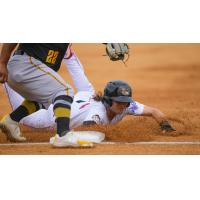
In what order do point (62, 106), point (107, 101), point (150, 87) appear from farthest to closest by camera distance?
point (150, 87), point (107, 101), point (62, 106)

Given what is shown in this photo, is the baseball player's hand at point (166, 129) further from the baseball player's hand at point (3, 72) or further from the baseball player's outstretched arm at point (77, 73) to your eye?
the baseball player's hand at point (3, 72)

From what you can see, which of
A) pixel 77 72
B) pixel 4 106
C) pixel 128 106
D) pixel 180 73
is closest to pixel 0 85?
pixel 4 106

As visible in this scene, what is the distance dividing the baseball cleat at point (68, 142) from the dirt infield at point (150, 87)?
0.37ft

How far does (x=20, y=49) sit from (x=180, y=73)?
3.84 feet

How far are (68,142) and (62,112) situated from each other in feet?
0.70

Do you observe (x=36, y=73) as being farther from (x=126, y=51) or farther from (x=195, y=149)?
(x=195, y=149)

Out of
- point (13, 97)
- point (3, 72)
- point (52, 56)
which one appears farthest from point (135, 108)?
point (3, 72)

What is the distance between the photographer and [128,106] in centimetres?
579

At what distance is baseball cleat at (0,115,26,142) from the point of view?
572 centimetres

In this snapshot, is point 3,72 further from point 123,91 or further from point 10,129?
point 123,91

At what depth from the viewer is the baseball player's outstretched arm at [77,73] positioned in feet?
18.9

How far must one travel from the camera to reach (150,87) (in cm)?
589

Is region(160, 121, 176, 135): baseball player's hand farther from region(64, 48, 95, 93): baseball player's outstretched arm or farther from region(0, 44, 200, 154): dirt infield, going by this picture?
region(64, 48, 95, 93): baseball player's outstretched arm

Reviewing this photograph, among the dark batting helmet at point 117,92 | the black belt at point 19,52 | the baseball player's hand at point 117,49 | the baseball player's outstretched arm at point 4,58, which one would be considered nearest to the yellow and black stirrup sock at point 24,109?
the baseball player's outstretched arm at point 4,58
